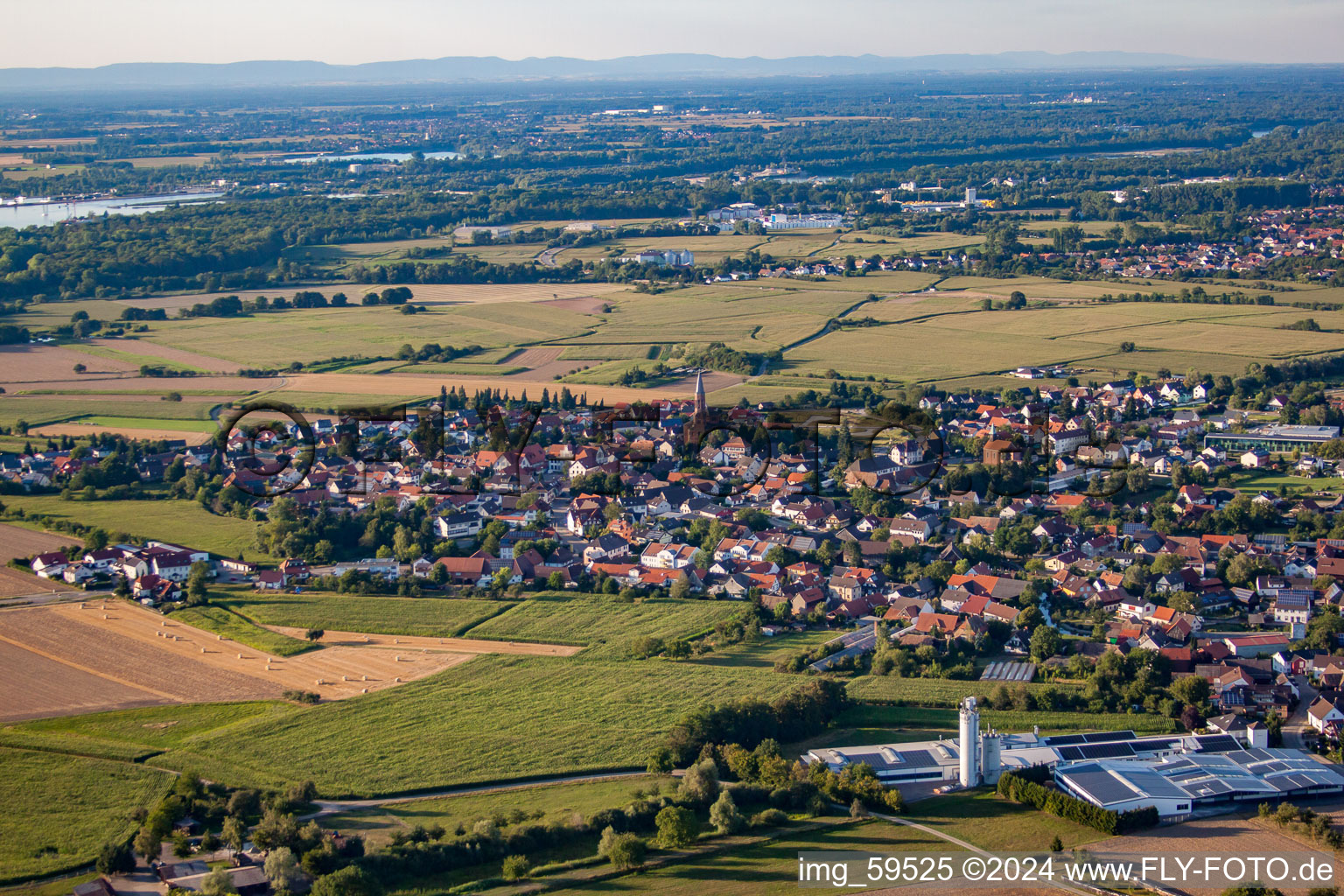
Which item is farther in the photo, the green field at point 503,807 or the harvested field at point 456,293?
the harvested field at point 456,293

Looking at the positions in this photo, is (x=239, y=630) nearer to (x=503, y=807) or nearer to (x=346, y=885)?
(x=503, y=807)

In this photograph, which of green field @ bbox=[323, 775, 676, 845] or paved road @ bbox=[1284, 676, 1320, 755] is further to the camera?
paved road @ bbox=[1284, 676, 1320, 755]

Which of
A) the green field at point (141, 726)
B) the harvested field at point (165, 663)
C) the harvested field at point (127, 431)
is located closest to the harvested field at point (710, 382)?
the harvested field at point (127, 431)

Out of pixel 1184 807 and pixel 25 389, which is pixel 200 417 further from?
pixel 1184 807

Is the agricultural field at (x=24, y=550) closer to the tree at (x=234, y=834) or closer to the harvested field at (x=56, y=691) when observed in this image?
the harvested field at (x=56, y=691)

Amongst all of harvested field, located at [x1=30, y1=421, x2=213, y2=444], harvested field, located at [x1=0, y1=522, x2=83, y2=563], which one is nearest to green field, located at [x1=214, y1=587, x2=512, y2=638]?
harvested field, located at [x1=0, y1=522, x2=83, y2=563]

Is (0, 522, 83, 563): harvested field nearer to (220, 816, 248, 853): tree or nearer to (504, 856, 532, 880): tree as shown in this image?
(220, 816, 248, 853): tree
